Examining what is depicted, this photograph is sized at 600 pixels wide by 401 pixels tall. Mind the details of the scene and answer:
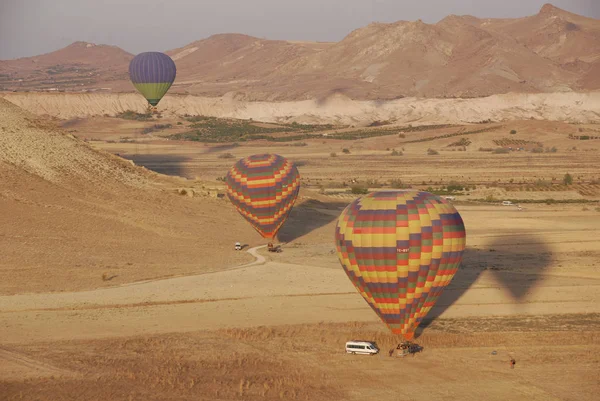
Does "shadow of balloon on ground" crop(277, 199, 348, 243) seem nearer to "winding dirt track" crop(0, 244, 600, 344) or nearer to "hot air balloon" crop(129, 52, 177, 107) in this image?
"winding dirt track" crop(0, 244, 600, 344)

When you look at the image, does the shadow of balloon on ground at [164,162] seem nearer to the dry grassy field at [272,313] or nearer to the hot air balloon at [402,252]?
the dry grassy field at [272,313]

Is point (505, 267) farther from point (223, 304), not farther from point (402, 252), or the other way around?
point (402, 252)

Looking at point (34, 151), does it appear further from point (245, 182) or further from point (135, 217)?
point (245, 182)

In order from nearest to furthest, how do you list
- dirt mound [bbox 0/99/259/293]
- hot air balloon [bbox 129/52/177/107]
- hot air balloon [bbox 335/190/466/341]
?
hot air balloon [bbox 335/190/466/341] < dirt mound [bbox 0/99/259/293] < hot air balloon [bbox 129/52/177/107]

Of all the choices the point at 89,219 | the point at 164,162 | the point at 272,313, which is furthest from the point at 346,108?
the point at 272,313

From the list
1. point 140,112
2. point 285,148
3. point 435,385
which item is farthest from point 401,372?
point 140,112

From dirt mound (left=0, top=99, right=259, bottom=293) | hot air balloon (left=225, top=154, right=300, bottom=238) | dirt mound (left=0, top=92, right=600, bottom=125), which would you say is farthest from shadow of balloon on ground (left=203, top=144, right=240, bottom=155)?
hot air balloon (left=225, top=154, right=300, bottom=238)

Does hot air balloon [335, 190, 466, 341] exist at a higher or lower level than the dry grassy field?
higher

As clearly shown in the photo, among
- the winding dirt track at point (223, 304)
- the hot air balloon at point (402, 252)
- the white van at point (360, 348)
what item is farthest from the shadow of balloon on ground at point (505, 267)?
the white van at point (360, 348)
